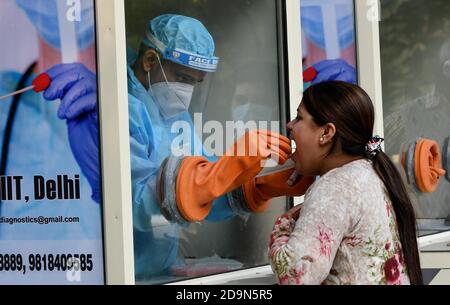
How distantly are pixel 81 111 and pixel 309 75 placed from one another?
174 cm

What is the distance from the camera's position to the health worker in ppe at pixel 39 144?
3928mm

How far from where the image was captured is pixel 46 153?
3939mm

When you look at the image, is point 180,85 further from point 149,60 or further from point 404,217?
point 404,217

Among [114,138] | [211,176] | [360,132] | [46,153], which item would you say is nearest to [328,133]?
[360,132]

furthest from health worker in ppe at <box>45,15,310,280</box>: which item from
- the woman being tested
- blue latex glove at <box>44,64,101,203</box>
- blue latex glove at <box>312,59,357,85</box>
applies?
the woman being tested

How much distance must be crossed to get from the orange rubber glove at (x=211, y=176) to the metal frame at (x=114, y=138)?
1.77ft

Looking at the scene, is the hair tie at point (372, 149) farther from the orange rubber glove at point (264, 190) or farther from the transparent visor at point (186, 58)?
the transparent visor at point (186, 58)

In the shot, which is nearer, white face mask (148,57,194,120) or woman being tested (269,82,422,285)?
woman being tested (269,82,422,285)

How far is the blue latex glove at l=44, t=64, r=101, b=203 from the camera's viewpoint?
3887 millimetres

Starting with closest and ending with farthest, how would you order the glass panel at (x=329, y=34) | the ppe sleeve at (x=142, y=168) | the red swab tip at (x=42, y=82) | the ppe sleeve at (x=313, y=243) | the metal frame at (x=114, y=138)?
the ppe sleeve at (x=313, y=243) → the metal frame at (x=114, y=138) → the red swab tip at (x=42, y=82) → the ppe sleeve at (x=142, y=168) → the glass panel at (x=329, y=34)

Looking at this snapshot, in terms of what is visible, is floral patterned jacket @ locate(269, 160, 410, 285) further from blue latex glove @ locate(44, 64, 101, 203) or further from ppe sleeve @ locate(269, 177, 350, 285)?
blue latex glove @ locate(44, 64, 101, 203)

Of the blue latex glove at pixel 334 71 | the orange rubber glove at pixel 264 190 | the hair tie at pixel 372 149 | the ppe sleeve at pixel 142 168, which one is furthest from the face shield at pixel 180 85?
the hair tie at pixel 372 149

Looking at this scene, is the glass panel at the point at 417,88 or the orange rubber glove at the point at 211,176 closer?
the orange rubber glove at the point at 211,176

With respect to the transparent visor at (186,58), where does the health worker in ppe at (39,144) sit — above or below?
below
